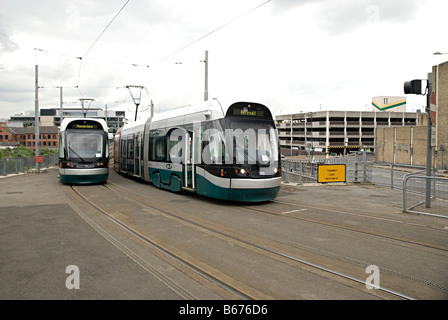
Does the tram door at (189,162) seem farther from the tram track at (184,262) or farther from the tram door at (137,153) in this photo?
the tram door at (137,153)

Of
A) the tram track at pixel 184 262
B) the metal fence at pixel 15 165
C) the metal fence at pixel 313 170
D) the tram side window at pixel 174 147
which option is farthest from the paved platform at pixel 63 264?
the metal fence at pixel 15 165

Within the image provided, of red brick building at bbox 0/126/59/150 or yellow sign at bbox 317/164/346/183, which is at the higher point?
red brick building at bbox 0/126/59/150

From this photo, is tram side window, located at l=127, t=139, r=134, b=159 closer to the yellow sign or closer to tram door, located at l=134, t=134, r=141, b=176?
tram door, located at l=134, t=134, r=141, b=176

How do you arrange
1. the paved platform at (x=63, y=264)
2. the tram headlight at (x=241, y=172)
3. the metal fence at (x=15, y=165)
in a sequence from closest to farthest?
1. the paved platform at (x=63, y=264)
2. the tram headlight at (x=241, y=172)
3. the metal fence at (x=15, y=165)

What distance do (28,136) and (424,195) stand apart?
147209 mm

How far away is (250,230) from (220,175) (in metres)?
3.17

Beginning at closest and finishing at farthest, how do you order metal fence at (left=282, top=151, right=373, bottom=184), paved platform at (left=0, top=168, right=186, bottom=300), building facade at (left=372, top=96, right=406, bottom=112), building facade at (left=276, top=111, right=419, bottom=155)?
paved platform at (left=0, top=168, right=186, bottom=300) → metal fence at (left=282, top=151, right=373, bottom=184) → building facade at (left=276, top=111, right=419, bottom=155) → building facade at (left=372, top=96, right=406, bottom=112)

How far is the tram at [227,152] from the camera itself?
1050 cm

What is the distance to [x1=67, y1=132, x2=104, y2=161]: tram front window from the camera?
1628 cm

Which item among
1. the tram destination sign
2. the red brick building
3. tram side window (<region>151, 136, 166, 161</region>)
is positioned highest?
the red brick building

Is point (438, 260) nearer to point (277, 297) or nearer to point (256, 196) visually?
point (277, 297)

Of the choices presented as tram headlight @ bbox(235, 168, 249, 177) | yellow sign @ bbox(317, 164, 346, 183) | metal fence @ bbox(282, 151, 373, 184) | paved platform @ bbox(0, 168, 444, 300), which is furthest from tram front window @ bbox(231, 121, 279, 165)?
metal fence @ bbox(282, 151, 373, 184)

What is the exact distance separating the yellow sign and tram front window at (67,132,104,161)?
35.2ft

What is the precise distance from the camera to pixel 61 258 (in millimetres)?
5789
